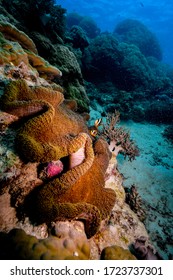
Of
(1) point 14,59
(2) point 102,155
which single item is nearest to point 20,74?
(1) point 14,59

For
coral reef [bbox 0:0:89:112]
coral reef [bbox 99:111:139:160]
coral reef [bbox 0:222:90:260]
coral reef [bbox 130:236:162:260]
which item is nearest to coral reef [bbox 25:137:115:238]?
coral reef [bbox 0:222:90:260]

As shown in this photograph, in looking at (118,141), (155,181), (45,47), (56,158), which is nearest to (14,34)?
(45,47)

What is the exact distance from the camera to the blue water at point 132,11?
175 feet

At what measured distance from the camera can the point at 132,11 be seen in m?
58.1

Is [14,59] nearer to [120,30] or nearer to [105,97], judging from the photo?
[105,97]

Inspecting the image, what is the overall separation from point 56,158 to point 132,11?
70.3 metres

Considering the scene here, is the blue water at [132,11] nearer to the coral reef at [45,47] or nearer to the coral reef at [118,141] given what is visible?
the coral reef at [45,47]

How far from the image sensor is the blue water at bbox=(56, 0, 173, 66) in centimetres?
5331

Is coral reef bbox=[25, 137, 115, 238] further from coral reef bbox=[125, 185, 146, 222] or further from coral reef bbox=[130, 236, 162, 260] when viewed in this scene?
coral reef bbox=[125, 185, 146, 222]

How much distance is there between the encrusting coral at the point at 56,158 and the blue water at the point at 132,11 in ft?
194

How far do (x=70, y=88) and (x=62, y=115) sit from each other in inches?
162

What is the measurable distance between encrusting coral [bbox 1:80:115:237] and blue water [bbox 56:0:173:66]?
194 ft

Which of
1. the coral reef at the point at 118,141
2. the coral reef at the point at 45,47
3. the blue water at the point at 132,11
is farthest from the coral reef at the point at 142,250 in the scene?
the blue water at the point at 132,11

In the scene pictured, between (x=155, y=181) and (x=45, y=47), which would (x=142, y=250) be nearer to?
(x=155, y=181)
